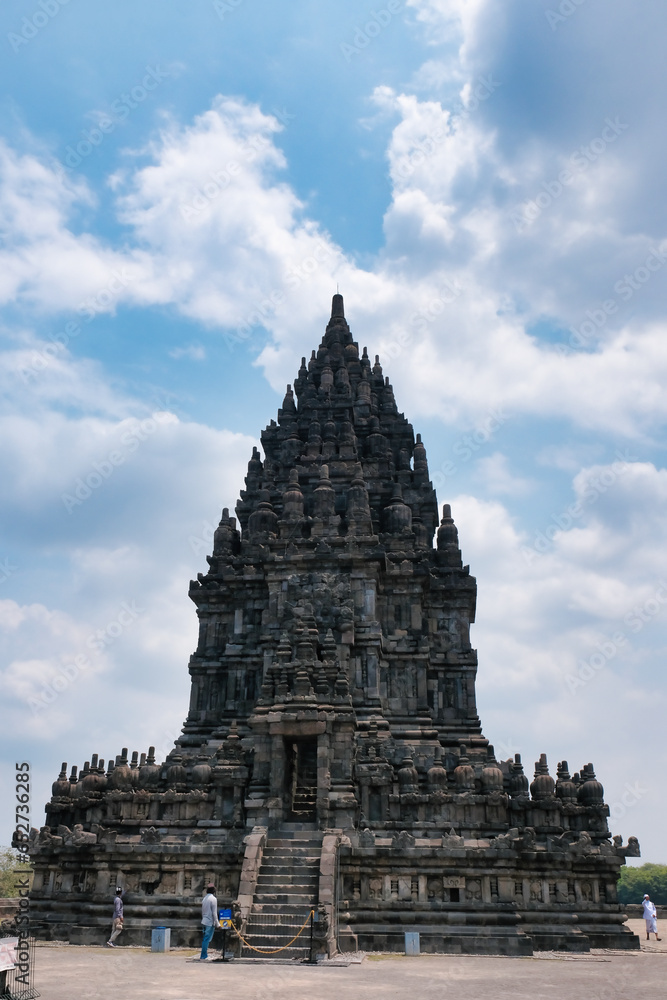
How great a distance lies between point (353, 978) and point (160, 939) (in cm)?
766

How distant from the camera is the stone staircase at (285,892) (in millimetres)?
21891

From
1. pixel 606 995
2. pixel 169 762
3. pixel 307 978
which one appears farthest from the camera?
pixel 169 762

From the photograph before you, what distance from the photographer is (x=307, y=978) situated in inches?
691

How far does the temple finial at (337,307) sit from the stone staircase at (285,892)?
113ft

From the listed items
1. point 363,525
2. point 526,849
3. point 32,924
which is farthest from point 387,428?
point 32,924

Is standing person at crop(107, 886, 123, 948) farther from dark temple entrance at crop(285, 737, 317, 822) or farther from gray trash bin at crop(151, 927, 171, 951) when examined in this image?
dark temple entrance at crop(285, 737, 317, 822)

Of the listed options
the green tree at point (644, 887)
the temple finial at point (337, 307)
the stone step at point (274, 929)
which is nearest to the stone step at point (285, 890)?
the stone step at point (274, 929)

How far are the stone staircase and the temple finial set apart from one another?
3435 centimetres

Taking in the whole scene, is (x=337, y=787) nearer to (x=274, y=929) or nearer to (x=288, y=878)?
(x=288, y=878)

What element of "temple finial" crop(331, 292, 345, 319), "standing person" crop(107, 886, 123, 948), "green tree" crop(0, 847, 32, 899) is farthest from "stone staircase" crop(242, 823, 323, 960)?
"green tree" crop(0, 847, 32, 899)

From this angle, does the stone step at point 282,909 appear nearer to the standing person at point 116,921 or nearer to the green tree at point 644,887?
the standing person at point 116,921

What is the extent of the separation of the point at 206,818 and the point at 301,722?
4.64m

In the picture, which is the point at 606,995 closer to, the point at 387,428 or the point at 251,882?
the point at 251,882

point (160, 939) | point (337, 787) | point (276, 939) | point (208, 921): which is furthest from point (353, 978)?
point (337, 787)
